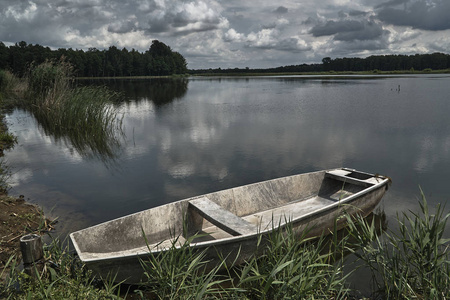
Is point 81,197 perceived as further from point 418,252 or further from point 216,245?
point 418,252

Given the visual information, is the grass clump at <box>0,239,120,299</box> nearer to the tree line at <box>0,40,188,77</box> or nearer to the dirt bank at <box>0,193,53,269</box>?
the dirt bank at <box>0,193,53,269</box>

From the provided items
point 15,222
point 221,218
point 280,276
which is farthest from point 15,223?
point 280,276

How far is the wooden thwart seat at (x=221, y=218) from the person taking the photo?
495 cm

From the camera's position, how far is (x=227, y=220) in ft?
17.2

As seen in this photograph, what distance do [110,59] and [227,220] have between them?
95.7 metres

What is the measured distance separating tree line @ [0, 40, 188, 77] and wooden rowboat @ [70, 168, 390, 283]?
2829 inches

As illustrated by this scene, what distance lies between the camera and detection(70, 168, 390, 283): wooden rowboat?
14.0 ft

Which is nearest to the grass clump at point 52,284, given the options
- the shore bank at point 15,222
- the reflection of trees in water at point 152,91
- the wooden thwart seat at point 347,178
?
the shore bank at point 15,222

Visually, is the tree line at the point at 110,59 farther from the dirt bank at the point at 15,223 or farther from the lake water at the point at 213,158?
the dirt bank at the point at 15,223

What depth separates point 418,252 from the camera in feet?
12.2

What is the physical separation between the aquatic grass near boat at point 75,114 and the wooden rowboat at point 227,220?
6.76m

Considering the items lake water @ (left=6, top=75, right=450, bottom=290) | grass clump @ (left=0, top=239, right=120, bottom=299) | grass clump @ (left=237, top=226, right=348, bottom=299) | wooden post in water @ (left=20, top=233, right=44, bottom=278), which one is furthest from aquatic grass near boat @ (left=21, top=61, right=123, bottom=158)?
grass clump @ (left=237, top=226, right=348, bottom=299)

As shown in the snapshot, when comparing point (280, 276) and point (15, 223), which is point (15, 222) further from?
point (280, 276)

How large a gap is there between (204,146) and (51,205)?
21.8 feet
